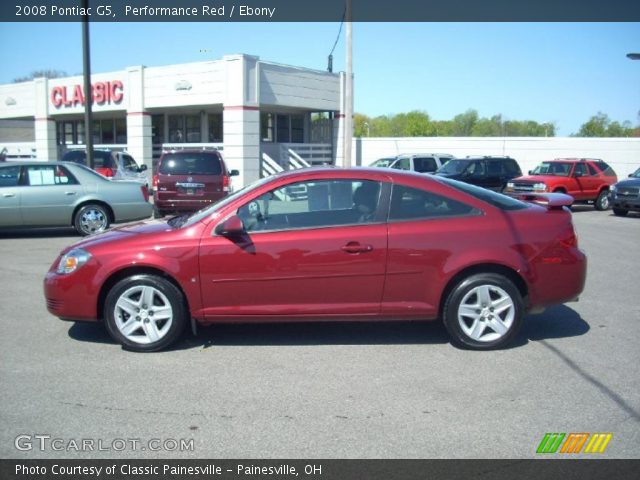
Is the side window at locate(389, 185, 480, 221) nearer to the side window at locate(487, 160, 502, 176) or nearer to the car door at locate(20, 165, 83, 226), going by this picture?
the car door at locate(20, 165, 83, 226)

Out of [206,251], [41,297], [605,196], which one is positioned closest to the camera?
[206,251]

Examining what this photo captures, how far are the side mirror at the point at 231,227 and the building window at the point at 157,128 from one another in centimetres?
2644

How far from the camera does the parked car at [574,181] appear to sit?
1970 centimetres

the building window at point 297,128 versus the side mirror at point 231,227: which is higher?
the building window at point 297,128

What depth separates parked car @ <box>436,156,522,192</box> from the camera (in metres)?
21.6

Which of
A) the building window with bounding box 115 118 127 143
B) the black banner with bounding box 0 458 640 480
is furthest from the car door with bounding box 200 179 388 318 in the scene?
the building window with bounding box 115 118 127 143

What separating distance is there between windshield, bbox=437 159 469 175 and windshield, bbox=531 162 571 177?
2283 millimetres

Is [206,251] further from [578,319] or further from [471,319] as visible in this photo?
[578,319]

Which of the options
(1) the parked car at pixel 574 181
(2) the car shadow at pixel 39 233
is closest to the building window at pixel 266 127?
(1) the parked car at pixel 574 181

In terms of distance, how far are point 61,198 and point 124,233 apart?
6965 mm

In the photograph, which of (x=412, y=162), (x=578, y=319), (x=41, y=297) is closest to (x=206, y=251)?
(x=41, y=297)

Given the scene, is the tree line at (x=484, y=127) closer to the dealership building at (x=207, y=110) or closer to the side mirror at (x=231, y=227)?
the dealership building at (x=207, y=110)

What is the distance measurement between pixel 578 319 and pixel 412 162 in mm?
16810

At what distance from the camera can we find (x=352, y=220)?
5.70m
